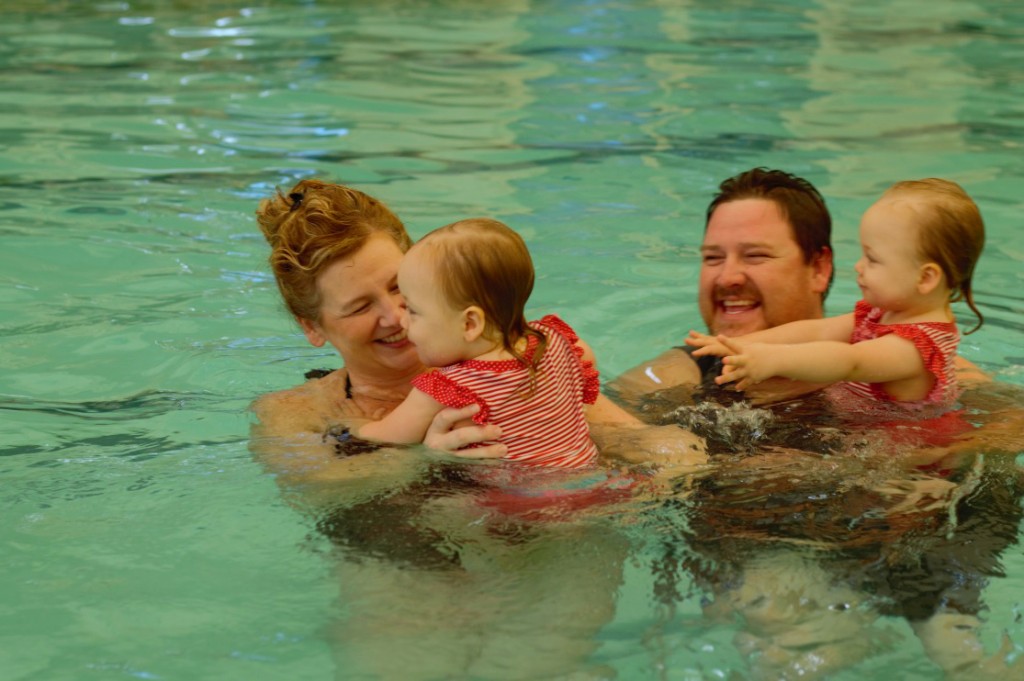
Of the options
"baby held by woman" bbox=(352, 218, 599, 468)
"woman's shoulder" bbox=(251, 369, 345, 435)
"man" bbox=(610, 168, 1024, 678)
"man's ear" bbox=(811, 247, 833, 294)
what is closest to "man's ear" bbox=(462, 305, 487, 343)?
"baby held by woman" bbox=(352, 218, 599, 468)

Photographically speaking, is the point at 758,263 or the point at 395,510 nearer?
the point at 395,510

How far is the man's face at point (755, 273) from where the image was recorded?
4.39 meters

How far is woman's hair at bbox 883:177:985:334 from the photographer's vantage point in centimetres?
367

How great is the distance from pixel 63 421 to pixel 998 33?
10.2 metres

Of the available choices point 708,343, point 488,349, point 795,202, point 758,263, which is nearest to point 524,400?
point 488,349

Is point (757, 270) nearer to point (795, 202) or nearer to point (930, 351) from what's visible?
point (795, 202)

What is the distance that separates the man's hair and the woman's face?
1.35m

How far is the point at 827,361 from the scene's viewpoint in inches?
141

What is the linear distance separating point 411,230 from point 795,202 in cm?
261

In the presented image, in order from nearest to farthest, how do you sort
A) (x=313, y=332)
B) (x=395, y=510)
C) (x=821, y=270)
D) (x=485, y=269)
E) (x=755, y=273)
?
1. (x=485, y=269)
2. (x=395, y=510)
3. (x=313, y=332)
4. (x=755, y=273)
5. (x=821, y=270)

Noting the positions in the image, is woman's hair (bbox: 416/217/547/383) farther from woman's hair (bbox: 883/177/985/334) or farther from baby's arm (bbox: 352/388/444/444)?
woman's hair (bbox: 883/177/985/334)

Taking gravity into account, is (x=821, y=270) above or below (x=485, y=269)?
below

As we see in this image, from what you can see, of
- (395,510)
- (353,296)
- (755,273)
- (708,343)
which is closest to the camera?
(395,510)

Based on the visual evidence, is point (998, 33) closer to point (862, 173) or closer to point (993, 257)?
point (862, 173)
